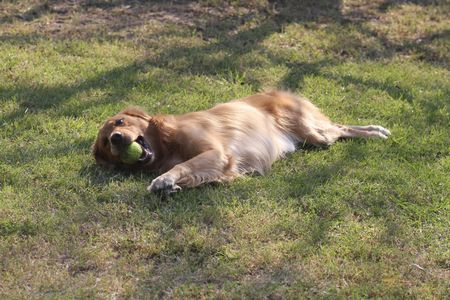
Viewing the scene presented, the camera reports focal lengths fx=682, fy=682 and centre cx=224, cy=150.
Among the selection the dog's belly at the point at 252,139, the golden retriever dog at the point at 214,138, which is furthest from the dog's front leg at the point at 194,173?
the dog's belly at the point at 252,139

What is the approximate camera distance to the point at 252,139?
6387mm

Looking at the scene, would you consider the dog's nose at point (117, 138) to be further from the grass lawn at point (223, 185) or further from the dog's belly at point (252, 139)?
the dog's belly at point (252, 139)

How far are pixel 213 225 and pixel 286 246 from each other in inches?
23.4

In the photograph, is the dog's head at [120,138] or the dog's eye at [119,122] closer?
the dog's head at [120,138]

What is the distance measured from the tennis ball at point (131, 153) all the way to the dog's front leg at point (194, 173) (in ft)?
1.20

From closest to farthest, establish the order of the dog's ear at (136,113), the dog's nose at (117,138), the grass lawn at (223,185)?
the grass lawn at (223,185) → the dog's nose at (117,138) → the dog's ear at (136,113)

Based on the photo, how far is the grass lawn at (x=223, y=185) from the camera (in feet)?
14.3

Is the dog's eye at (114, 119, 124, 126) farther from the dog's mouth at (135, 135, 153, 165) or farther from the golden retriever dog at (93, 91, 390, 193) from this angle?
the dog's mouth at (135, 135, 153, 165)

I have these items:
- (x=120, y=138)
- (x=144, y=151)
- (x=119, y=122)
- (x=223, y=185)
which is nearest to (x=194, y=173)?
(x=223, y=185)

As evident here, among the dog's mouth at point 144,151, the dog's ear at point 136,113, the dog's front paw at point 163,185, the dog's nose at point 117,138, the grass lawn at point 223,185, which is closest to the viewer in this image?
the grass lawn at point 223,185

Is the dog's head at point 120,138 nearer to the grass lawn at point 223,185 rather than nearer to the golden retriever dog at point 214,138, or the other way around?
the golden retriever dog at point 214,138

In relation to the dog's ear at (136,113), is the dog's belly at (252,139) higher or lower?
lower

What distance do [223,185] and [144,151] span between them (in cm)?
74

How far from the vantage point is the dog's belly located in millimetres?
6129
